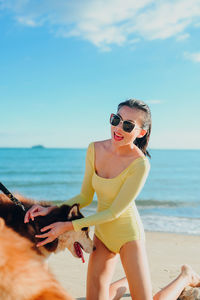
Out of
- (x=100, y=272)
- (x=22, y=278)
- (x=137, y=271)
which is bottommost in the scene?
(x=100, y=272)

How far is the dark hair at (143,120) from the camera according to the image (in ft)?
11.4

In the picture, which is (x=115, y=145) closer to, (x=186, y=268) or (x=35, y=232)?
(x=35, y=232)

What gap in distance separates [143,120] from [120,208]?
0.96 meters

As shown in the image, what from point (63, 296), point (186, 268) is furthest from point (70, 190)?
point (63, 296)

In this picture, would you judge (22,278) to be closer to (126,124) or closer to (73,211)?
(73,211)

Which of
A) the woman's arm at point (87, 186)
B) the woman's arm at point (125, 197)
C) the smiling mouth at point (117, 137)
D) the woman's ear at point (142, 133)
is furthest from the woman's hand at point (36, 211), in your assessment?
the woman's ear at point (142, 133)

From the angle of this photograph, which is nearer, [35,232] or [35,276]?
[35,276]

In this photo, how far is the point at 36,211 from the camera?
3.15m

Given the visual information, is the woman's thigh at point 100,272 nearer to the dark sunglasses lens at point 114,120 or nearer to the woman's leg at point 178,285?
the woman's leg at point 178,285

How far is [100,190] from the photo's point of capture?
11.5ft

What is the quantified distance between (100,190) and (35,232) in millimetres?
839

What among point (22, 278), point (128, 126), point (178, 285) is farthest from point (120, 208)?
point (22, 278)

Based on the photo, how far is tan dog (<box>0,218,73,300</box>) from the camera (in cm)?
152

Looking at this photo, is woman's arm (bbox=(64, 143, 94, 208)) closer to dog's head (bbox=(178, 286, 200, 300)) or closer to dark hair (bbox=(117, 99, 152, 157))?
dark hair (bbox=(117, 99, 152, 157))
